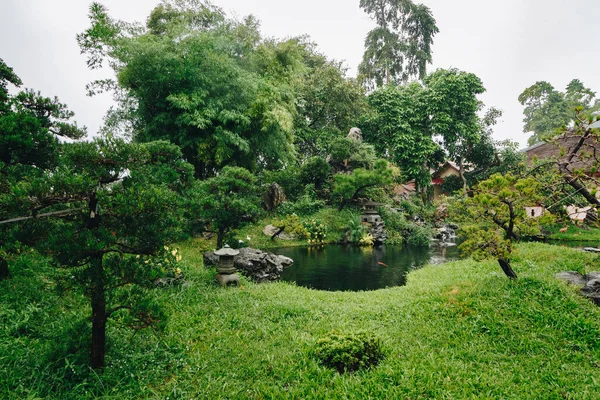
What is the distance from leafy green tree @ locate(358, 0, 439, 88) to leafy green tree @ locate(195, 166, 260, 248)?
17.7 meters

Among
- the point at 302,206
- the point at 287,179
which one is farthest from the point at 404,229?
the point at 287,179

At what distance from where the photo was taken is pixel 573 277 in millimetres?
4809

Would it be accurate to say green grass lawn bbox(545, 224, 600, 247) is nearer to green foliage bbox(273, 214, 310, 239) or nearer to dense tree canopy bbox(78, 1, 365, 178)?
green foliage bbox(273, 214, 310, 239)

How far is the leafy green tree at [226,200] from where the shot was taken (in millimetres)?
6840

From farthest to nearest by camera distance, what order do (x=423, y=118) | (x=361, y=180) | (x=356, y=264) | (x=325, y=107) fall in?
(x=423, y=118) → (x=325, y=107) → (x=361, y=180) → (x=356, y=264)

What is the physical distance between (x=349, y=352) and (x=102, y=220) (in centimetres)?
272

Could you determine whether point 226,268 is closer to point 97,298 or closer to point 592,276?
point 97,298

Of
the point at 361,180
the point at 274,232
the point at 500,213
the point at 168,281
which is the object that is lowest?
the point at 168,281

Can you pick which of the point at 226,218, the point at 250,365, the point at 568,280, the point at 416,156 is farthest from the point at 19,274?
the point at 416,156

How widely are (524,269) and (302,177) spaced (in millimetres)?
12143

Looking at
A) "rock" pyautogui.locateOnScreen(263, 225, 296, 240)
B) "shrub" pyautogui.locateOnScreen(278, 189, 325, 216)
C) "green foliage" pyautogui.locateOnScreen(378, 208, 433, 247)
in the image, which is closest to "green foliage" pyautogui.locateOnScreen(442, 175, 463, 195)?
"green foliage" pyautogui.locateOnScreen(378, 208, 433, 247)

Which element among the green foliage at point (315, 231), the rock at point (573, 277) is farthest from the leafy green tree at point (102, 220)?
the green foliage at point (315, 231)

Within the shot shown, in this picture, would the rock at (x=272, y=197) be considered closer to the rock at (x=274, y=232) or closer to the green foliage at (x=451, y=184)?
the rock at (x=274, y=232)

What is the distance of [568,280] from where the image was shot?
4750 mm
